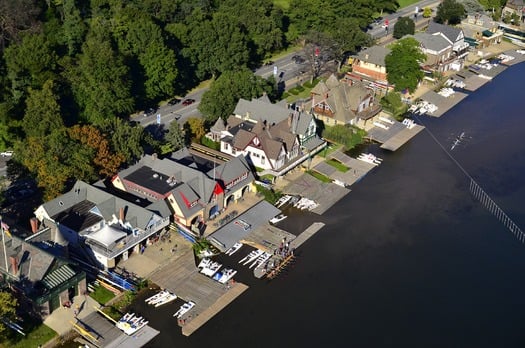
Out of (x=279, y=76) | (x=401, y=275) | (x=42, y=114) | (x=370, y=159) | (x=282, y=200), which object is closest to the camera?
(x=401, y=275)

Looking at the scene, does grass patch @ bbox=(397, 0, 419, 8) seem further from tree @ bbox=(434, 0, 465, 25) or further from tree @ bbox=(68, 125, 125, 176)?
tree @ bbox=(68, 125, 125, 176)

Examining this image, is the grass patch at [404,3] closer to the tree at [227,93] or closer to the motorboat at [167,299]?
the tree at [227,93]

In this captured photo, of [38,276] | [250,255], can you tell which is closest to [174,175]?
[250,255]

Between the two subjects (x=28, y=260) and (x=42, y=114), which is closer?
(x=28, y=260)

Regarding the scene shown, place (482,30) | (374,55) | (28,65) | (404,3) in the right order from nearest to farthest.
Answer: (28,65) < (374,55) < (482,30) < (404,3)

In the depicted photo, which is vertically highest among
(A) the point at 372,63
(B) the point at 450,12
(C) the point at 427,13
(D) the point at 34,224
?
(D) the point at 34,224

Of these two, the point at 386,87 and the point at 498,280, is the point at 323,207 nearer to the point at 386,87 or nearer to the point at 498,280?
the point at 498,280

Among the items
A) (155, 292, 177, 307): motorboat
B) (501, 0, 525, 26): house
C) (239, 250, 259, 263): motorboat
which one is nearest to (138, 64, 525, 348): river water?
(155, 292, 177, 307): motorboat

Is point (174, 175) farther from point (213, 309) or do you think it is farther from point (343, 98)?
point (343, 98)
